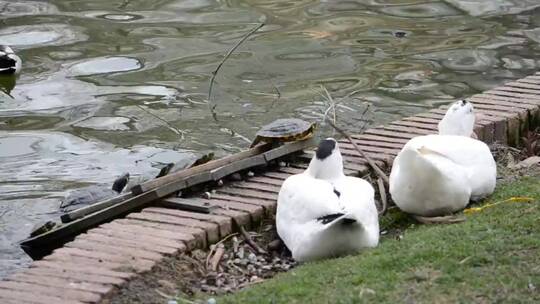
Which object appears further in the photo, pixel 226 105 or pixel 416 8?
pixel 416 8

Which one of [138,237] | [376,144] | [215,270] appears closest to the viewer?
[215,270]

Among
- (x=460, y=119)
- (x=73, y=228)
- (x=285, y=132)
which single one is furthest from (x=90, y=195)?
(x=460, y=119)

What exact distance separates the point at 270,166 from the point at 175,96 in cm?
317

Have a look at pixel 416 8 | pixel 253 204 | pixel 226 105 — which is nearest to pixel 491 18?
pixel 416 8

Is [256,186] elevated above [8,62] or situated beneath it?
elevated above

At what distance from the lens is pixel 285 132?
6.36 metres

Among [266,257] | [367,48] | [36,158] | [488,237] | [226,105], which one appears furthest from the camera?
[367,48]

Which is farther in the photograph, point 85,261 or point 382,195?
Result: point 382,195

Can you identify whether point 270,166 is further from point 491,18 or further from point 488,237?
point 491,18

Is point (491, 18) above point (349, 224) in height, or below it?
below

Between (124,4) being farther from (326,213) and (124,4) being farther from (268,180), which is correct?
(326,213)

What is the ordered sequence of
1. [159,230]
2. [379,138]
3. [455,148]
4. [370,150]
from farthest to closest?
[379,138]
[370,150]
[455,148]
[159,230]

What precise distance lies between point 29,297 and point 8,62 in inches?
232

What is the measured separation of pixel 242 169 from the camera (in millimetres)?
6051
